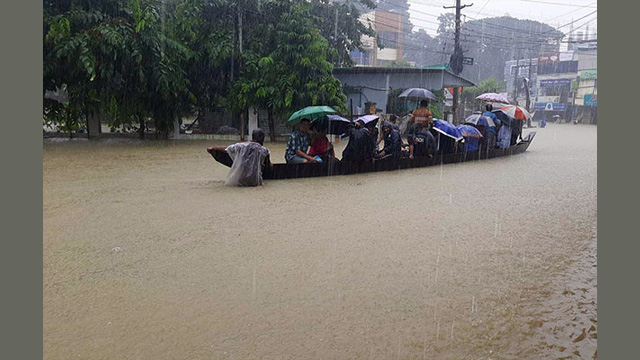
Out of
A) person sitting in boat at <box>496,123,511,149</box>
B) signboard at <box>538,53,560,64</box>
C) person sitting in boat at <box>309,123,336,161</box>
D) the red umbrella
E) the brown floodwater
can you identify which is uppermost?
signboard at <box>538,53,560,64</box>

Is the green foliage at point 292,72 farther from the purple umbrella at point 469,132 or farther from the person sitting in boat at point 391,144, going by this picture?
the person sitting in boat at point 391,144

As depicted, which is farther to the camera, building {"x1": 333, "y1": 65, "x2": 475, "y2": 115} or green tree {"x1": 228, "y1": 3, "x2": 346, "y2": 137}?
building {"x1": 333, "y1": 65, "x2": 475, "y2": 115}

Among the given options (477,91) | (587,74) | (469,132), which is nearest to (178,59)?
(469,132)

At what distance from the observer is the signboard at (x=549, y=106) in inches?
2222

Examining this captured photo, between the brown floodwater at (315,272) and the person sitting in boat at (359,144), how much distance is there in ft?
5.92

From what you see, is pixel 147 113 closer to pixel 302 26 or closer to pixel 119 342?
pixel 302 26

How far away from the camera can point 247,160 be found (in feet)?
32.3

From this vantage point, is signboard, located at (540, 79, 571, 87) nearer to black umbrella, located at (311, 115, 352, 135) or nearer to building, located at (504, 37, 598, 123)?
building, located at (504, 37, 598, 123)

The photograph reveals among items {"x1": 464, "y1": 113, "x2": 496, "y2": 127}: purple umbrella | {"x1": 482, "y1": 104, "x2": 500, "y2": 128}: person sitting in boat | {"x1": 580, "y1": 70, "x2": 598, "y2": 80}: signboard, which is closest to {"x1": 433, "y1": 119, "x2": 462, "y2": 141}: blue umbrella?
{"x1": 464, "y1": 113, "x2": 496, "y2": 127}: purple umbrella

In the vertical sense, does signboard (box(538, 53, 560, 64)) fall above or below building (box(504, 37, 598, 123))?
above

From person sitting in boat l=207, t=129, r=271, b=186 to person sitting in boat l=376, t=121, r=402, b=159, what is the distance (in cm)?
376

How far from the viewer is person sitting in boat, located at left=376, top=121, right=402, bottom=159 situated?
1279 centimetres

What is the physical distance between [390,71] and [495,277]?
1986 centimetres

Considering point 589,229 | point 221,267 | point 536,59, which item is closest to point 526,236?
point 589,229
